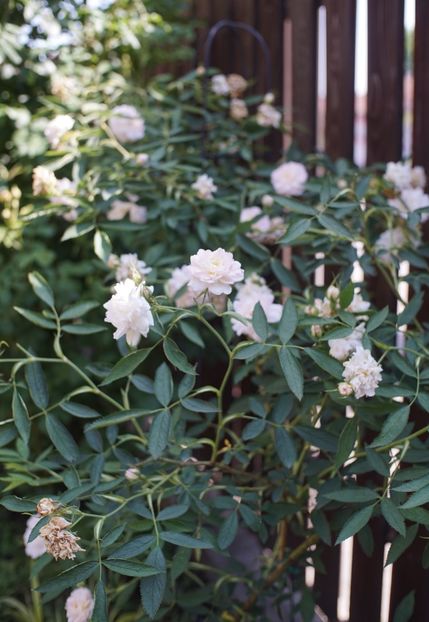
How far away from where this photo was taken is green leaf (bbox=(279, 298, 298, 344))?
1.21m

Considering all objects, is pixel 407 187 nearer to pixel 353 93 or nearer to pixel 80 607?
pixel 353 93

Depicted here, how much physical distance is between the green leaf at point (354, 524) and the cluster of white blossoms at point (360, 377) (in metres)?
0.16

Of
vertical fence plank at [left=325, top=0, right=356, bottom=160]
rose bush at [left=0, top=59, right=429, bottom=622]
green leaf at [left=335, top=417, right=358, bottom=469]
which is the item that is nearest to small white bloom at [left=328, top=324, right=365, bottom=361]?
rose bush at [left=0, top=59, right=429, bottom=622]

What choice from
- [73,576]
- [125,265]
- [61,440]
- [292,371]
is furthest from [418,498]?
[125,265]

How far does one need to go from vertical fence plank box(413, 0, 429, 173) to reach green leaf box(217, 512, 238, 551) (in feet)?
3.02

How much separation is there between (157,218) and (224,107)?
61 cm

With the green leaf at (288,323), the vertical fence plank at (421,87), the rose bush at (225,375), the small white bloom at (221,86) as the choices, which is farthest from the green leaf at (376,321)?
the small white bloom at (221,86)

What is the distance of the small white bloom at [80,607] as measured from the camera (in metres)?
1.33

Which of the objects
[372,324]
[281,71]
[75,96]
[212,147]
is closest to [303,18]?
[281,71]

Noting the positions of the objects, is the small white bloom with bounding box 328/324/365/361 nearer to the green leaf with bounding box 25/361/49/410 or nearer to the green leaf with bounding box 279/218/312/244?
the green leaf with bounding box 279/218/312/244

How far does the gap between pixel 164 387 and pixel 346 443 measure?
291 mm

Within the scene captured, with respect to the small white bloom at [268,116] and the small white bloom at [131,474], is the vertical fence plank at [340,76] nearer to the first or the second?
the small white bloom at [268,116]

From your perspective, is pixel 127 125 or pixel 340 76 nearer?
pixel 127 125

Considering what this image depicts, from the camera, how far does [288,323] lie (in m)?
1.23
